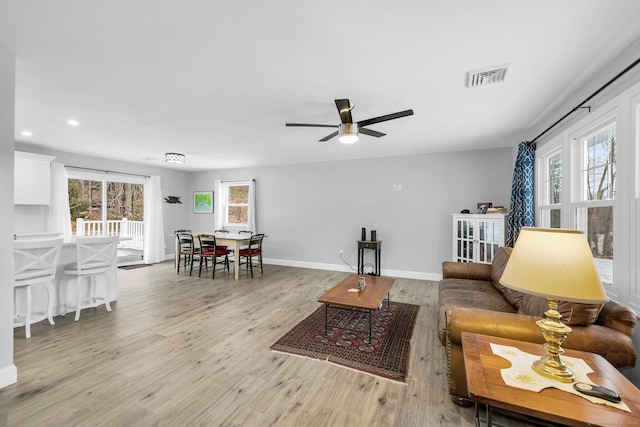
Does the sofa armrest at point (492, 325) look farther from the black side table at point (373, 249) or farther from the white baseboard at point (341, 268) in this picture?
the white baseboard at point (341, 268)

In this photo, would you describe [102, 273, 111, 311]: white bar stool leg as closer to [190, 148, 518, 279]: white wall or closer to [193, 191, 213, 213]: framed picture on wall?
[190, 148, 518, 279]: white wall

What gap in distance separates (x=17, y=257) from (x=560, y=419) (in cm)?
437

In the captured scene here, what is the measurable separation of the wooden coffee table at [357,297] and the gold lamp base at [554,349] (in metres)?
1.45

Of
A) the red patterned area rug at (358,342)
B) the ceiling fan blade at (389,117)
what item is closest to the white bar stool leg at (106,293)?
the red patterned area rug at (358,342)

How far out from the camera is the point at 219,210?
757 cm

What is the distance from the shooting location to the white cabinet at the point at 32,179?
177 inches

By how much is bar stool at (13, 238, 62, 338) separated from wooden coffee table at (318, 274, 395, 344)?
2.95m

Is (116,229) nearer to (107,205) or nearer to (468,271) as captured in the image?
(107,205)

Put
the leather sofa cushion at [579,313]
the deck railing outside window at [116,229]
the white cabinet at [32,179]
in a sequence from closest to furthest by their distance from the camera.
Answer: the leather sofa cushion at [579,313] < the white cabinet at [32,179] < the deck railing outside window at [116,229]

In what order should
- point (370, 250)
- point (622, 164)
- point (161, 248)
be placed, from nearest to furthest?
point (622, 164), point (370, 250), point (161, 248)

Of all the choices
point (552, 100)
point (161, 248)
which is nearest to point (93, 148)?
point (161, 248)

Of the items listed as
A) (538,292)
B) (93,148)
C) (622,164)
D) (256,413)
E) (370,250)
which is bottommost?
(256,413)

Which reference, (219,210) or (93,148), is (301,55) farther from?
(219,210)

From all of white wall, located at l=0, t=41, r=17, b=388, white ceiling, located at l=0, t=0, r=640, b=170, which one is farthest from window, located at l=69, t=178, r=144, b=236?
white wall, located at l=0, t=41, r=17, b=388
